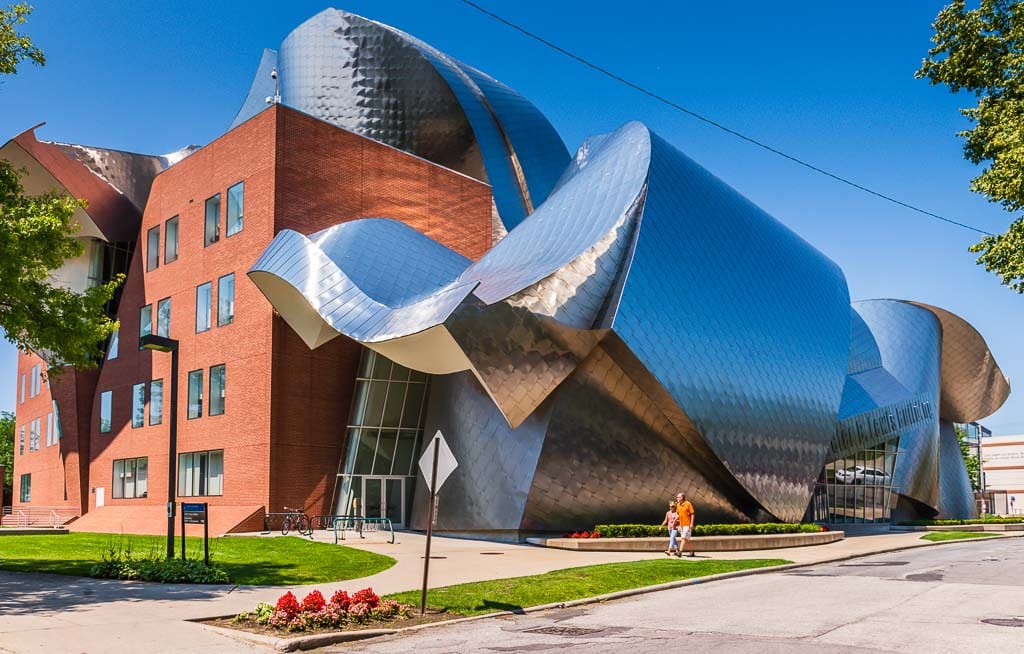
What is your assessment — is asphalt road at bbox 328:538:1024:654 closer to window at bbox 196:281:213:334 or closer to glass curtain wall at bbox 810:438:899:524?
window at bbox 196:281:213:334

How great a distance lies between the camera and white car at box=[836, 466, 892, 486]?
148ft

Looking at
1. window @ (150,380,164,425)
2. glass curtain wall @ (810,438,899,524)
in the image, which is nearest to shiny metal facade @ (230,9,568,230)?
window @ (150,380,164,425)

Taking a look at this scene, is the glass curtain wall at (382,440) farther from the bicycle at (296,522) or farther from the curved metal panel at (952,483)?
the curved metal panel at (952,483)

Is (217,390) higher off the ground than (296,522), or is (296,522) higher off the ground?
(217,390)

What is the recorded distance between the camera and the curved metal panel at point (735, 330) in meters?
29.2

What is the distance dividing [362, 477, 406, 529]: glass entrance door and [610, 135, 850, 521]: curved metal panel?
1169cm

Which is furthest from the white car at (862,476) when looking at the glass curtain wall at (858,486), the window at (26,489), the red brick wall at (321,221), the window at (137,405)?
→ the window at (26,489)

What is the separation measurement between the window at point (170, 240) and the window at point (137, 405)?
18.7 feet

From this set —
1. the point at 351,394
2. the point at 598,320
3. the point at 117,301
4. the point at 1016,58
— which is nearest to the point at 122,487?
the point at 117,301

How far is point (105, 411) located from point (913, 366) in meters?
40.2

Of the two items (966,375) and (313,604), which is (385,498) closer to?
(313,604)

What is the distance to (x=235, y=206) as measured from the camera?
119ft


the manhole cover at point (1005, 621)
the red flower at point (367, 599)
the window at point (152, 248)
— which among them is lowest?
the manhole cover at point (1005, 621)

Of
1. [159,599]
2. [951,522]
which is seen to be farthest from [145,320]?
[951,522]
